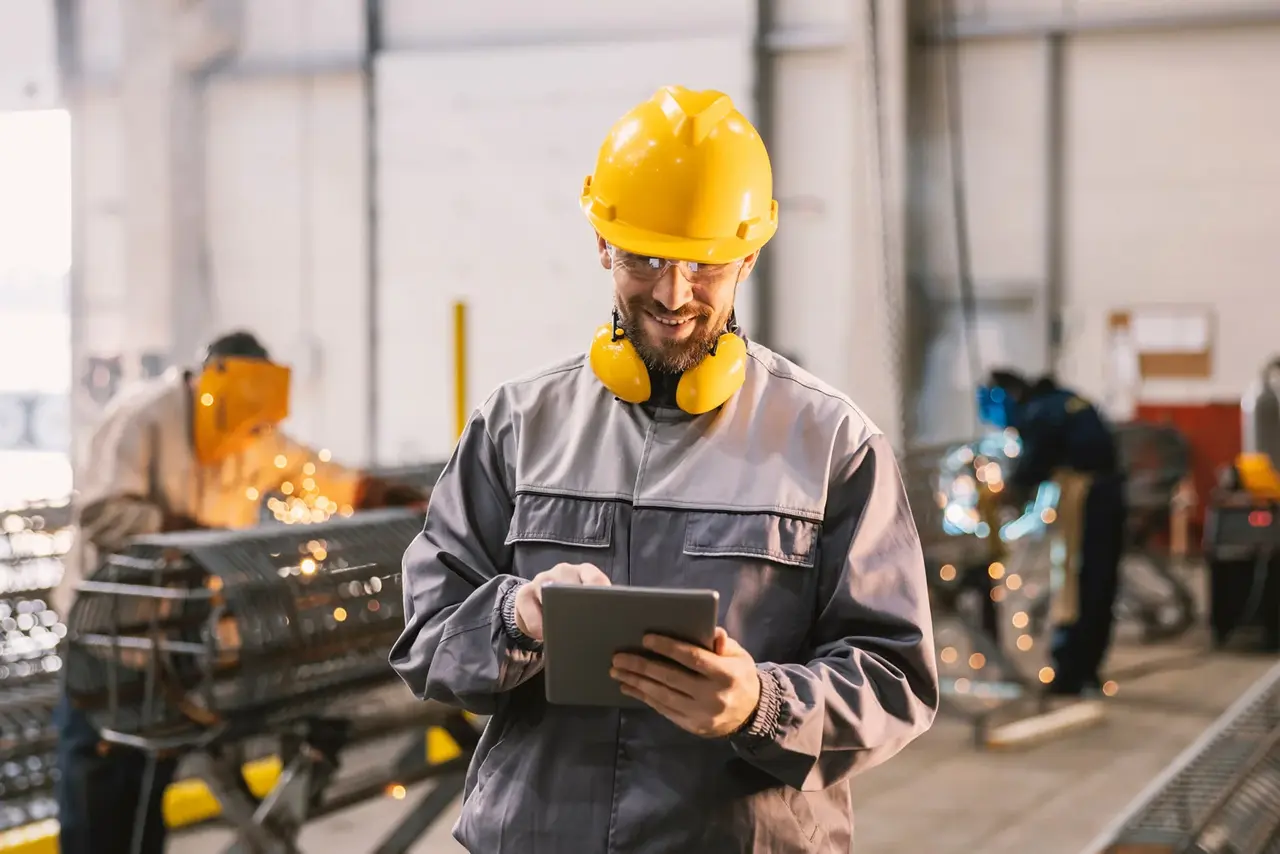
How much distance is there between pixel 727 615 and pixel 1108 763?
16.9 ft

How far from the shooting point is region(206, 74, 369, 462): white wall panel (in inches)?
314

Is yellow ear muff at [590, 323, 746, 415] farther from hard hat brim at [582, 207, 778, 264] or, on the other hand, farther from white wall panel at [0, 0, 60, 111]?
white wall panel at [0, 0, 60, 111]

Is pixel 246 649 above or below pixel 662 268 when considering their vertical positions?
below

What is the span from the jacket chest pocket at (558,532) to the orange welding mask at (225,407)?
7.66 ft

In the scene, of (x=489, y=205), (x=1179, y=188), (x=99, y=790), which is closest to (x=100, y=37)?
(x=99, y=790)

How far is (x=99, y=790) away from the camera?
12.3ft

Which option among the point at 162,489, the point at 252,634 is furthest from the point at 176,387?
the point at 252,634

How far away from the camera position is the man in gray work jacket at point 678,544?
1.76 metres

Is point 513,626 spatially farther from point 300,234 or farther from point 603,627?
point 300,234

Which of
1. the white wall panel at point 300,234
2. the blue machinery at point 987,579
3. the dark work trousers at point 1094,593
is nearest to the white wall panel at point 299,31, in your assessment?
the white wall panel at point 300,234

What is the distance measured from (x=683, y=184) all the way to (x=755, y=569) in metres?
0.47

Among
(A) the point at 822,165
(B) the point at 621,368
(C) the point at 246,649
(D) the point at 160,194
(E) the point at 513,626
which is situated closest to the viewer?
(E) the point at 513,626

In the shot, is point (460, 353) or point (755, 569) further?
point (460, 353)

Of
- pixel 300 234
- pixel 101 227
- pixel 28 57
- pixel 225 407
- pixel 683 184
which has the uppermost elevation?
pixel 28 57
